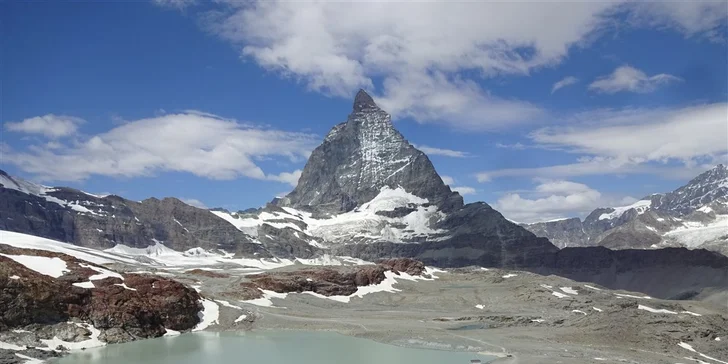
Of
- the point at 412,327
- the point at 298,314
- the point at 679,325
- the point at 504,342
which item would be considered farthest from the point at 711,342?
the point at 298,314

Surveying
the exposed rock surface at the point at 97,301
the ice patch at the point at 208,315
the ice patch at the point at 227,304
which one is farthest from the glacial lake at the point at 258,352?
the ice patch at the point at 227,304

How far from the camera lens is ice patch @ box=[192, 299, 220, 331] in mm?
69738

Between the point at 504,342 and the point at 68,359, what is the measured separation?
3967 centimetres

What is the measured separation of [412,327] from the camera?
74.5 meters

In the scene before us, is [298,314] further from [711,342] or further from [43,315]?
[711,342]

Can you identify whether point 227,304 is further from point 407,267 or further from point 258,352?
point 407,267

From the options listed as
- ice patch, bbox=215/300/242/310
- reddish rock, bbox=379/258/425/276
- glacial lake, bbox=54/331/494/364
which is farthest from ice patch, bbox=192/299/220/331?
reddish rock, bbox=379/258/425/276

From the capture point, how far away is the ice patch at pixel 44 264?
63688mm

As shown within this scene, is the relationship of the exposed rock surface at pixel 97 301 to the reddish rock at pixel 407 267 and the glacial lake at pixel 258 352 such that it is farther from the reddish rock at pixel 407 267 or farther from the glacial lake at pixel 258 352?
the reddish rock at pixel 407 267

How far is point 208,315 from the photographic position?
2872 inches

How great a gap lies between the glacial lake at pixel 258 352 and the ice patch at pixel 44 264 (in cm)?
1340

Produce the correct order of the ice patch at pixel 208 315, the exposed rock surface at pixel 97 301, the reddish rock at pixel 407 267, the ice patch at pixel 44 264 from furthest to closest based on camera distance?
the reddish rock at pixel 407 267
the ice patch at pixel 208 315
the ice patch at pixel 44 264
the exposed rock surface at pixel 97 301

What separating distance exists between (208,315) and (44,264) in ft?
60.5

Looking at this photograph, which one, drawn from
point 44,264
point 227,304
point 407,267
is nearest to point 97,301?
point 44,264
